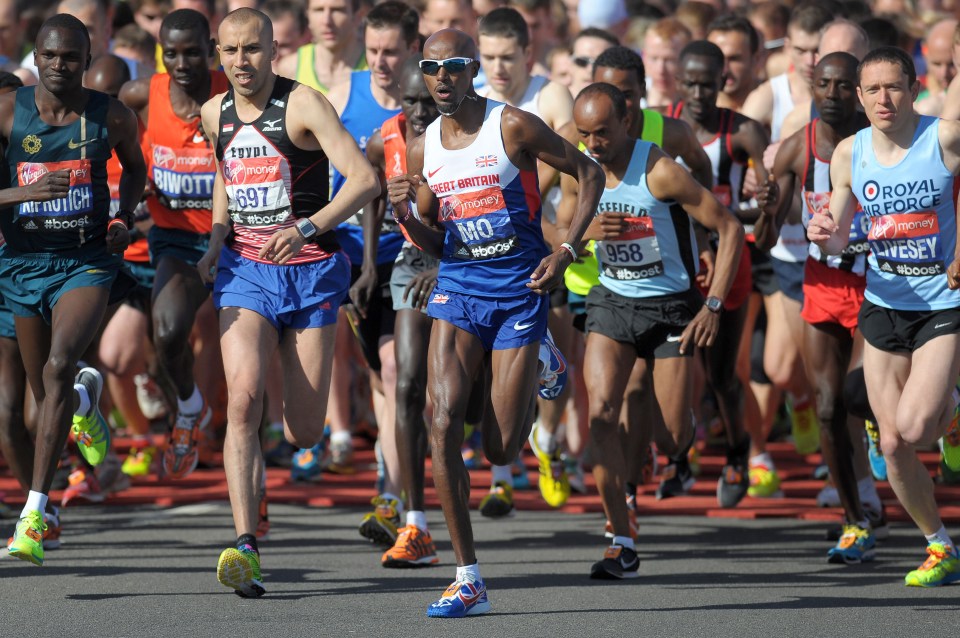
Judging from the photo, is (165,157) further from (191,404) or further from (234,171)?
(234,171)

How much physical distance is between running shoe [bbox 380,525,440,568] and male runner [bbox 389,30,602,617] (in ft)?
3.01

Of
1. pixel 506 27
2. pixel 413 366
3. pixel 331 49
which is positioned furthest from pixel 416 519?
pixel 331 49

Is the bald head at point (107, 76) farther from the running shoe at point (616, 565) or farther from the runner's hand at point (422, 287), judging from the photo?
the running shoe at point (616, 565)

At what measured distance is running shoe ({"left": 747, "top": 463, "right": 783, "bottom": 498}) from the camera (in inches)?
398

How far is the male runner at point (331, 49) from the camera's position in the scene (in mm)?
10586

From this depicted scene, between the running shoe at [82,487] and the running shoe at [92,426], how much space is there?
126 centimetres

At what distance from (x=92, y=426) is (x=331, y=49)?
11.0 ft

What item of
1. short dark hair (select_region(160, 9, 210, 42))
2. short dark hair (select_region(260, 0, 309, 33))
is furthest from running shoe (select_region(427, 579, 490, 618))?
short dark hair (select_region(260, 0, 309, 33))

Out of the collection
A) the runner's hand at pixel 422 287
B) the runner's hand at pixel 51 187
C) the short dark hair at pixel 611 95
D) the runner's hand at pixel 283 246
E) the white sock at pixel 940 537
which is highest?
the short dark hair at pixel 611 95

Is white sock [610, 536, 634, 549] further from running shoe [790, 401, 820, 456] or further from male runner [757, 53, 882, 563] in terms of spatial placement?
running shoe [790, 401, 820, 456]

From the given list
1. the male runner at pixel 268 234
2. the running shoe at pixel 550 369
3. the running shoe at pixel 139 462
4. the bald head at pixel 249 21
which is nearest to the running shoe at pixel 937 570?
A: the running shoe at pixel 550 369

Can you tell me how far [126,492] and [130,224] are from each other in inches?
102

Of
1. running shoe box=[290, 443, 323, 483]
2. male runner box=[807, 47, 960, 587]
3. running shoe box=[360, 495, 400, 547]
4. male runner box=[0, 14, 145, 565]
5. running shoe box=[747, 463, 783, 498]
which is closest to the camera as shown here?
male runner box=[807, 47, 960, 587]

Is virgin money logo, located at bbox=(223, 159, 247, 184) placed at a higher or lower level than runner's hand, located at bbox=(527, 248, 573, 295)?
higher
